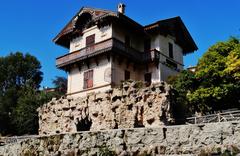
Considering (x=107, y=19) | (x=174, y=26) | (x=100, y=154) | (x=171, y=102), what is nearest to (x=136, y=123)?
(x=171, y=102)

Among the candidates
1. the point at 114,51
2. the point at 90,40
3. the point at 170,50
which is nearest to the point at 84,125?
the point at 114,51

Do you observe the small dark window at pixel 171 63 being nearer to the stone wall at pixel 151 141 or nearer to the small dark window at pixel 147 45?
the small dark window at pixel 147 45

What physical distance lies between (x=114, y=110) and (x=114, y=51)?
5567 millimetres

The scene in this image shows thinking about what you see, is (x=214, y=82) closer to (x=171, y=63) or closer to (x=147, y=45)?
(x=171, y=63)

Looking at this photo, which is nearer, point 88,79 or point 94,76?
point 94,76

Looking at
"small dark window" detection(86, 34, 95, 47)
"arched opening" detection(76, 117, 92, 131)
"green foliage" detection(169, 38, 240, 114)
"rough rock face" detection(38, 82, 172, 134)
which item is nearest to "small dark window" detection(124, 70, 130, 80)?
"rough rock face" detection(38, 82, 172, 134)

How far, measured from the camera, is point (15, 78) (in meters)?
52.0

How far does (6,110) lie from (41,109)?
12.7 meters

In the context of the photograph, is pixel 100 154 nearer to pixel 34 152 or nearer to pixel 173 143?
pixel 173 143

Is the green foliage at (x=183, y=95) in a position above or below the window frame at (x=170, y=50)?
below

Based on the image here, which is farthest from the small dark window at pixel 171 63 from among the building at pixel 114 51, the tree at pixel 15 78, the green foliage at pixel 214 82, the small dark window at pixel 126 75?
the tree at pixel 15 78

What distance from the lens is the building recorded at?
30.9m

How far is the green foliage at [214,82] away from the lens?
79.2ft

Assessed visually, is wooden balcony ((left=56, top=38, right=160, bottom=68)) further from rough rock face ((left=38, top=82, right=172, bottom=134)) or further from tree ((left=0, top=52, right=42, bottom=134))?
tree ((left=0, top=52, right=42, bottom=134))
